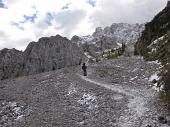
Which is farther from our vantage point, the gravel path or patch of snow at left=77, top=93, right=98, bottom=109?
patch of snow at left=77, top=93, right=98, bottom=109

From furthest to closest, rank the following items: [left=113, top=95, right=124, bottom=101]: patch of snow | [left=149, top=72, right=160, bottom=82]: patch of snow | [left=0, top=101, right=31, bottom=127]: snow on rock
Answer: [left=149, top=72, right=160, bottom=82]: patch of snow, [left=113, top=95, right=124, bottom=101]: patch of snow, [left=0, top=101, right=31, bottom=127]: snow on rock

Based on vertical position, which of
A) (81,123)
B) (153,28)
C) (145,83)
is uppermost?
(153,28)

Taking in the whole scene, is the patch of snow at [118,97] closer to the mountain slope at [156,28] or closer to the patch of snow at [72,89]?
the patch of snow at [72,89]

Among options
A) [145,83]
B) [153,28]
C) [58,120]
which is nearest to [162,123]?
[58,120]

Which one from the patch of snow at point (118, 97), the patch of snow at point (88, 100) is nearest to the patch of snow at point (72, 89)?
the patch of snow at point (88, 100)

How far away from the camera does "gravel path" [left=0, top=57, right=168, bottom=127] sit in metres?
30.7

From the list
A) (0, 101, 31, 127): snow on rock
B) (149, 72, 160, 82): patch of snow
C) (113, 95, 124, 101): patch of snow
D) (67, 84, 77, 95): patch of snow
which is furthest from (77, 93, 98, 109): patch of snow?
(149, 72, 160, 82): patch of snow

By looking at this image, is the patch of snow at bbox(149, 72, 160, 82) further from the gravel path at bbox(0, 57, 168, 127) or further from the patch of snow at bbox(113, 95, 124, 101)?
the patch of snow at bbox(113, 95, 124, 101)

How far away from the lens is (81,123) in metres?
30.7

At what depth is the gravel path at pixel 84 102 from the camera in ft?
101

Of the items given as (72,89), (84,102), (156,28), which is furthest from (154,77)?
(156,28)

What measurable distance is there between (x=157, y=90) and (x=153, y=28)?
156 feet

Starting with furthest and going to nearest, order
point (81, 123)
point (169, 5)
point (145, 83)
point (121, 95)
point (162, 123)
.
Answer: point (169, 5), point (145, 83), point (121, 95), point (81, 123), point (162, 123)

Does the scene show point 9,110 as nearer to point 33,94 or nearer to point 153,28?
point 33,94
